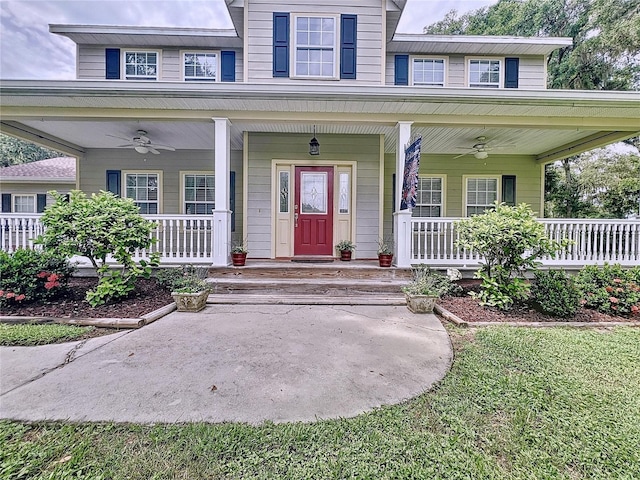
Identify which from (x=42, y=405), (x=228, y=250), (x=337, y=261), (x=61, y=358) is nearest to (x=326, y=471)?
(x=42, y=405)

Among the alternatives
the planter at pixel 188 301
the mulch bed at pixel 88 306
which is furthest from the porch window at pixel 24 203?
the planter at pixel 188 301

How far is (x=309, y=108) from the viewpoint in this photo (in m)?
5.11

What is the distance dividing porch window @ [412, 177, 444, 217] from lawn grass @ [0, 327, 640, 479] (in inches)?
240

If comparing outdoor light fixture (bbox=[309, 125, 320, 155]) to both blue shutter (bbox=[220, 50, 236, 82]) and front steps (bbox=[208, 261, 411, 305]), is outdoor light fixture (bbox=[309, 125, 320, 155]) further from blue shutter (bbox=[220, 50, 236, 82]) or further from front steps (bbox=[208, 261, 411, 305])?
blue shutter (bbox=[220, 50, 236, 82])

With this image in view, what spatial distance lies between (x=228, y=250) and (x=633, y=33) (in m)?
15.8

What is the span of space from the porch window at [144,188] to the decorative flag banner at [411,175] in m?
6.33

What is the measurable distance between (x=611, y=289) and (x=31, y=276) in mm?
8377

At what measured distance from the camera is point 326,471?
1.51 m

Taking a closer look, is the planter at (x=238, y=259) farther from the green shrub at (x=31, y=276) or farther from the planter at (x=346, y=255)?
the green shrub at (x=31, y=276)

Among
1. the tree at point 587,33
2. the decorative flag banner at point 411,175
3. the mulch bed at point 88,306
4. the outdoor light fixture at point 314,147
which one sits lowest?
the mulch bed at point 88,306

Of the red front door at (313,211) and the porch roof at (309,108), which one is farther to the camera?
the red front door at (313,211)

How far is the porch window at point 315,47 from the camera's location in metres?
6.68

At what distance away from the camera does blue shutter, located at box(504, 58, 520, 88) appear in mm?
8133

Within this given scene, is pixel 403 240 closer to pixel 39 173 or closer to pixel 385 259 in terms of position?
pixel 385 259
